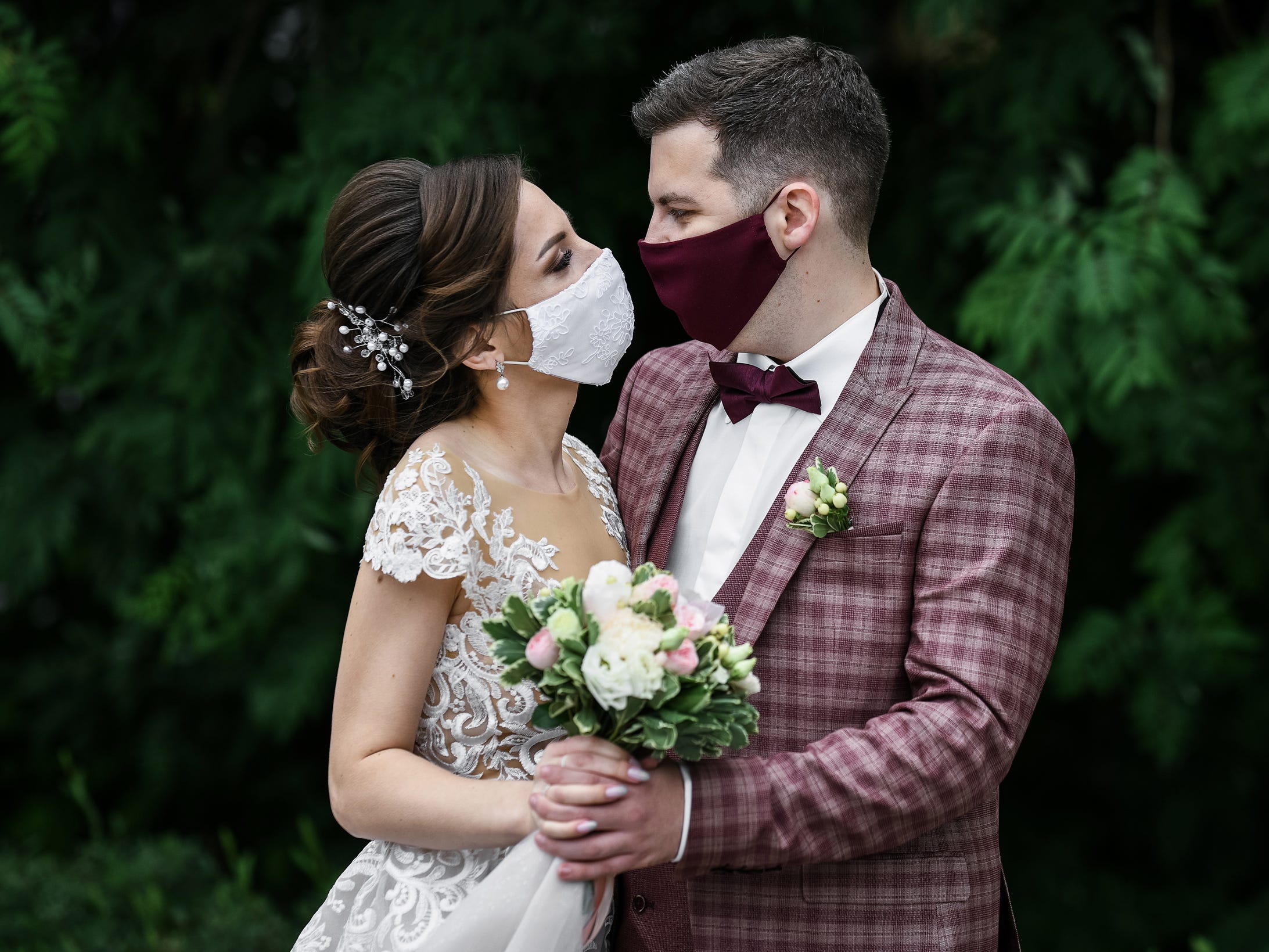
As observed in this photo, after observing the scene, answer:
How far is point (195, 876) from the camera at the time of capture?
5.02 m

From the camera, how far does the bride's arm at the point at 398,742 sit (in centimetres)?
230

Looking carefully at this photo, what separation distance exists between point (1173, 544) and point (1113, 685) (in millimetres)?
554

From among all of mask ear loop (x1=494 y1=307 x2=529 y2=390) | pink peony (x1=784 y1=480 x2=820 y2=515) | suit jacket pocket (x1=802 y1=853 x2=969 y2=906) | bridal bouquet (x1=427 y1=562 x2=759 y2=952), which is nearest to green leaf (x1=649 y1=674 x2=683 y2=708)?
bridal bouquet (x1=427 y1=562 x2=759 y2=952)

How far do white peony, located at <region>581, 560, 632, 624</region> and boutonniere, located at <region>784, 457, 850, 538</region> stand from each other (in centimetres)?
53

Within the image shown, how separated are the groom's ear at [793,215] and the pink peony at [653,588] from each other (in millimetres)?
967

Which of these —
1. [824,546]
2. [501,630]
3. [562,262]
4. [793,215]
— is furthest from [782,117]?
[501,630]

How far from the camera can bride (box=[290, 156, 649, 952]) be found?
2.37 meters

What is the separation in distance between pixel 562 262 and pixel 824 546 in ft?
2.81

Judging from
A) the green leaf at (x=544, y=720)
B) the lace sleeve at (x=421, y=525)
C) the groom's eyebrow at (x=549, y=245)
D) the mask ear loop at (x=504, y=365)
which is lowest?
the green leaf at (x=544, y=720)

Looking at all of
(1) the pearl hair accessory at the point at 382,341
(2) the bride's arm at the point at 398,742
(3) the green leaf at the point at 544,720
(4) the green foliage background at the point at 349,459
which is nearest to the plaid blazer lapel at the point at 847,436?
(3) the green leaf at the point at 544,720

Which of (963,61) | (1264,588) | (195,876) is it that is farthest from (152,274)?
(1264,588)

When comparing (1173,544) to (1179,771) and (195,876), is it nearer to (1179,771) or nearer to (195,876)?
(1179,771)

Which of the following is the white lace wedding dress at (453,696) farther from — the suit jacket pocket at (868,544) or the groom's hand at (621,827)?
the suit jacket pocket at (868,544)

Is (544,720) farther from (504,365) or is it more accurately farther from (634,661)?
(504,365)
